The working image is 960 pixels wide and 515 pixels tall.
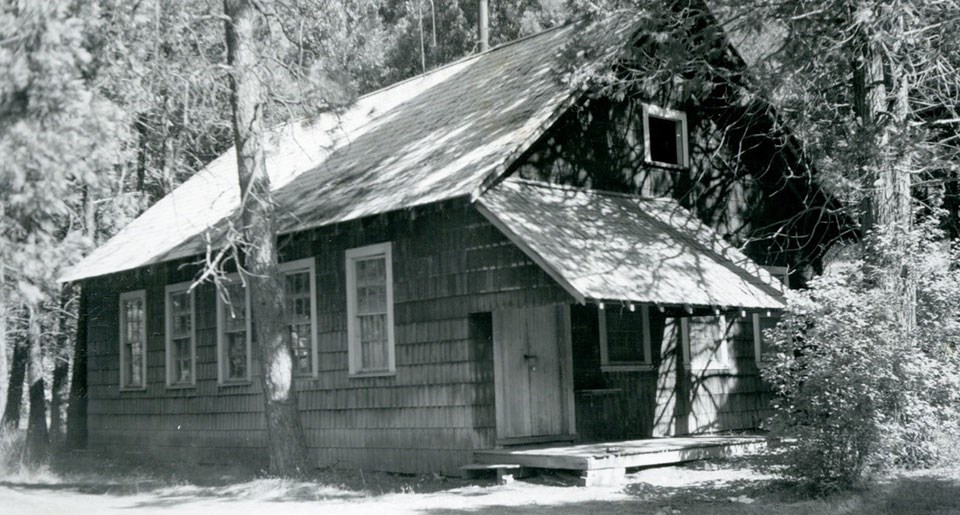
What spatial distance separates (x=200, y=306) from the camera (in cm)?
2012

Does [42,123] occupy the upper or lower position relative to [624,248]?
upper

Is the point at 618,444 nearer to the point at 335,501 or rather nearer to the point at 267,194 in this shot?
the point at 335,501

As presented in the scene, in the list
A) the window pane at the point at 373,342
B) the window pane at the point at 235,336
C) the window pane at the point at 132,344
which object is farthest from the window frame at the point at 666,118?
the window pane at the point at 132,344

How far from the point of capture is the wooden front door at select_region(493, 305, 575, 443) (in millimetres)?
15180

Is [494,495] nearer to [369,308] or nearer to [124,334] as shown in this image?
[369,308]

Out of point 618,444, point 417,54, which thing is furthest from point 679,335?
point 417,54

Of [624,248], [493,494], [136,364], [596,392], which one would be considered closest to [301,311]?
[596,392]

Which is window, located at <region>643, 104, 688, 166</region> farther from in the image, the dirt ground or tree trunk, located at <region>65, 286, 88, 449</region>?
tree trunk, located at <region>65, 286, 88, 449</region>

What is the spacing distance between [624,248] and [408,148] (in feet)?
14.2

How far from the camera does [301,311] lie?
703 inches

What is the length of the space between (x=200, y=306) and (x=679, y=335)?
866cm

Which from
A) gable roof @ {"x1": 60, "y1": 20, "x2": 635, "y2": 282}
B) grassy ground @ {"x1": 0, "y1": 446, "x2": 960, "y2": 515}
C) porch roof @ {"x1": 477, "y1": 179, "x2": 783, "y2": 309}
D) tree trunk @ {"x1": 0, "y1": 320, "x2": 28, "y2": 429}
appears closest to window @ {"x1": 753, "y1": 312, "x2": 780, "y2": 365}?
porch roof @ {"x1": 477, "y1": 179, "x2": 783, "y2": 309}

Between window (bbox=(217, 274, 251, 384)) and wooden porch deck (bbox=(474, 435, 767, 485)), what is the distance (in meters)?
6.20

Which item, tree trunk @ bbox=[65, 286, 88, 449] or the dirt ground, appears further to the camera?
tree trunk @ bbox=[65, 286, 88, 449]
